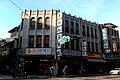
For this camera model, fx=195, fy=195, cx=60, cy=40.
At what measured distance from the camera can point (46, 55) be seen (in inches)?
1218

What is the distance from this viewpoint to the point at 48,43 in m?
31.9

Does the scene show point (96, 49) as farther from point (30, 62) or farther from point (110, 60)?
point (30, 62)

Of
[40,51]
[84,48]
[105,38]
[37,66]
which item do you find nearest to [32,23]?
[40,51]

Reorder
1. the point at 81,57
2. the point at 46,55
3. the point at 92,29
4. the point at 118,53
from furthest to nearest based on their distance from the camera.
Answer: the point at 118,53 → the point at 92,29 → the point at 81,57 → the point at 46,55

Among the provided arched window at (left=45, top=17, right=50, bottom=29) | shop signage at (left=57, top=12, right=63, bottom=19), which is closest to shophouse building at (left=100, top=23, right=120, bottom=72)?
shop signage at (left=57, top=12, right=63, bottom=19)

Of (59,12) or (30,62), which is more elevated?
(59,12)

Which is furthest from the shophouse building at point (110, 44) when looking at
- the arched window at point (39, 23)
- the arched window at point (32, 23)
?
the arched window at point (32, 23)

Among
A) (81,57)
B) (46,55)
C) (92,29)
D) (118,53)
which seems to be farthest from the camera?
(118,53)

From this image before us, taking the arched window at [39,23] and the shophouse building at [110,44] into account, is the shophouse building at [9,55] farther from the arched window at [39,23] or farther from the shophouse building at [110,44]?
the shophouse building at [110,44]

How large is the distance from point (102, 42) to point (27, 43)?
15.7 m

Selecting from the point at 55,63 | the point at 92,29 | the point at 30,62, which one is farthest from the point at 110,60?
the point at 30,62

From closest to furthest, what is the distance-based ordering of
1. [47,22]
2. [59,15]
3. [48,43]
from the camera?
[48,43] → [59,15] → [47,22]

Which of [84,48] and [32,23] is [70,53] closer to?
[84,48]

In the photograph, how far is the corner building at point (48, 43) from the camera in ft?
102
